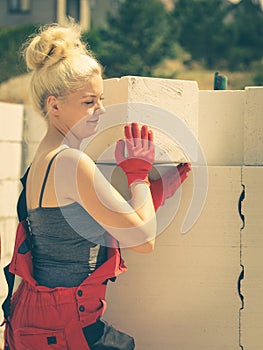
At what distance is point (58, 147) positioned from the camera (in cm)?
285

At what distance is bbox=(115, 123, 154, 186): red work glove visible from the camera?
2879 mm

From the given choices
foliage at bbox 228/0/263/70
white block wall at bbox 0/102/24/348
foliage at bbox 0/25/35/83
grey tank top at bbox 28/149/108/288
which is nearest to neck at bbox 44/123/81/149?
grey tank top at bbox 28/149/108/288

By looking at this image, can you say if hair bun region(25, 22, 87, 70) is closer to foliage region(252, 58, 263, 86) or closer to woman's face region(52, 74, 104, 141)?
woman's face region(52, 74, 104, 141)

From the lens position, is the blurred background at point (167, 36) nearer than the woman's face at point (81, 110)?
No

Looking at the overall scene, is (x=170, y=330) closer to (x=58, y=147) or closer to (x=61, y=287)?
(x=61, y=287)

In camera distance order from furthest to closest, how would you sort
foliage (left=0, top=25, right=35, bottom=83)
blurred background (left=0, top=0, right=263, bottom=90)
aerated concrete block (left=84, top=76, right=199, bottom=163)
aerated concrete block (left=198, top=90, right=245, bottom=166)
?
blurred background (left=0, top=0, right=263, bottom=90), foliage (left=0, top=25, right=35, bottom=83), aerated concrete block (left=198, top=90, right=245, bottom=166), aerated concrete block (left=84, top=76, right=199, bottom=163)

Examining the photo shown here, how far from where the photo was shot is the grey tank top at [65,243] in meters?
2.83

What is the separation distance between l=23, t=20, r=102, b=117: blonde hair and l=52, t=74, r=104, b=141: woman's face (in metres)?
0.03

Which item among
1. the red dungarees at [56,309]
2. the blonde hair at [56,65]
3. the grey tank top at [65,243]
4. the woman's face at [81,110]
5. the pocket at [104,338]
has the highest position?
the blonde hair at [56,65]

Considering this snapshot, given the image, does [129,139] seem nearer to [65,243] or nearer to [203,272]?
[65,243]

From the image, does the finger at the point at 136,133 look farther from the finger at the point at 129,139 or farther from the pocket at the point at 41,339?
the pocket at the point at 41,339

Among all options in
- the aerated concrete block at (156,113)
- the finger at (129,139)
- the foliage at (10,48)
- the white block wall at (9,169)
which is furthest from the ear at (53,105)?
the foliage at (10,48)

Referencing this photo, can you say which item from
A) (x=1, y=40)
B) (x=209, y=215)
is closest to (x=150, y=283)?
(x=209, y=215)

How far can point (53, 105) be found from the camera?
2.86 metres
